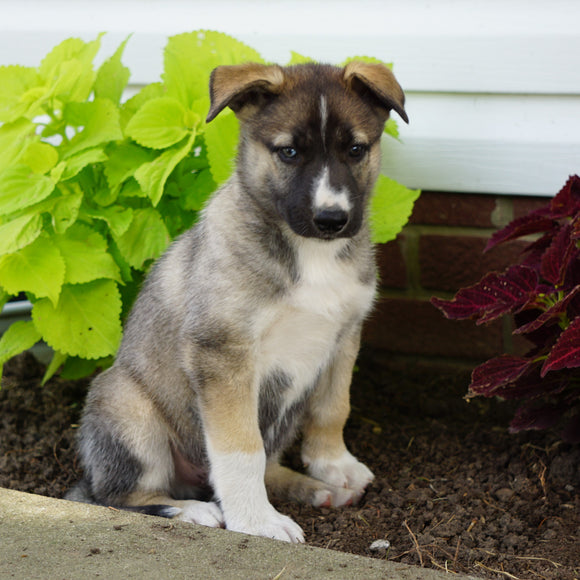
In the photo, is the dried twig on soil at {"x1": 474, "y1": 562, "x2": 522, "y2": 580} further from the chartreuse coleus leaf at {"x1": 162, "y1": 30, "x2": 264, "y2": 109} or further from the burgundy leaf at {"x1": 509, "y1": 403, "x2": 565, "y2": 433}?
the chartreuse coleus leaf at {"x1": 162, "y1": 30, "x2": 264, "y2": 109}

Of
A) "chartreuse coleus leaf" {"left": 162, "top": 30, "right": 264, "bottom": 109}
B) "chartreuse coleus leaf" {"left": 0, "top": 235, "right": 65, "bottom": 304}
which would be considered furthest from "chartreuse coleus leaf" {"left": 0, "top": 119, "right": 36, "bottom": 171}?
"chartreuse coleus leaf" {"left": 162, "top": 30, "right": 264, "bottom": 109}

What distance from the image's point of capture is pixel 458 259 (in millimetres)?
4469

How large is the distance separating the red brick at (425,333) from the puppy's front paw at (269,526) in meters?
1.81

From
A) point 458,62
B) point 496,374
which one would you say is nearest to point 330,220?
point 496,374

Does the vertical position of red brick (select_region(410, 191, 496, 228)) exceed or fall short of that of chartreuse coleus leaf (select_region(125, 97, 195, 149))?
it falls short

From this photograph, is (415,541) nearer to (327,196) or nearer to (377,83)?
(327,196)

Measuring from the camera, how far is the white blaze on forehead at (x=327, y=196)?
9.25 ft

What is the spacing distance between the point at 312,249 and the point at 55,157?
4.24 feet

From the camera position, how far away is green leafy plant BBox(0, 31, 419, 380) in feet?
11.6

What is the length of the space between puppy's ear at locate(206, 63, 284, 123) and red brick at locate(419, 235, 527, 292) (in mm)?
1738

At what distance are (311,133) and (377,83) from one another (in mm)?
311

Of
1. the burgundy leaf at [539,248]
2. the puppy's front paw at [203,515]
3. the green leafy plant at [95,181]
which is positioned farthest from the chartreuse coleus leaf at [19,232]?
the burgundy leaf at [539,248]

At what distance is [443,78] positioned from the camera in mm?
4273

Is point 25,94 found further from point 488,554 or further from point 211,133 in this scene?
point 488,554
